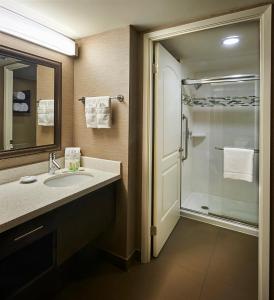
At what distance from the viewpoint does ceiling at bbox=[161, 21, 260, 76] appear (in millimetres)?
1837

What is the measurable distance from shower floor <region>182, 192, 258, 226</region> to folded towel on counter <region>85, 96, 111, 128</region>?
1.78 metres

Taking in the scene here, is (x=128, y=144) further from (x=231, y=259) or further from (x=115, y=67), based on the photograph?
(x=231, y=259)

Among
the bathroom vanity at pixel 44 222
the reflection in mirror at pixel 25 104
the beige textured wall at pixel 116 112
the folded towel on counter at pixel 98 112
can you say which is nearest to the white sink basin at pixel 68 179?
the bathroom vanity at pixel 44 222

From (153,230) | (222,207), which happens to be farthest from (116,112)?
(222,207)

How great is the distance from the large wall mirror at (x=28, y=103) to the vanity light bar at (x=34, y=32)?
124 mm

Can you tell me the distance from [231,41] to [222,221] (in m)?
2.00

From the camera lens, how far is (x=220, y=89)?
294 centimetres

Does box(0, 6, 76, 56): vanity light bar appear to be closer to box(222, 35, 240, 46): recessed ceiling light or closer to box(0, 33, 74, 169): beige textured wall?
box(0, 33, 74, 169): beige textured wall

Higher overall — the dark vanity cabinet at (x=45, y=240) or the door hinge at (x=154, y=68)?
the door hinge at (x=154, y=68)

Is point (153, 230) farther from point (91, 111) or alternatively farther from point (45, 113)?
point (45, 113)

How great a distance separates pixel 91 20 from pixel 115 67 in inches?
14.9

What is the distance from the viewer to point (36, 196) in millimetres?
1255

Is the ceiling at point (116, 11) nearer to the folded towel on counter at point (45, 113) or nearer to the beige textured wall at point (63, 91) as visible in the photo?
the beige textured wall at point (63, 91)

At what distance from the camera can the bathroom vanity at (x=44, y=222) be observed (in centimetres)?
103
